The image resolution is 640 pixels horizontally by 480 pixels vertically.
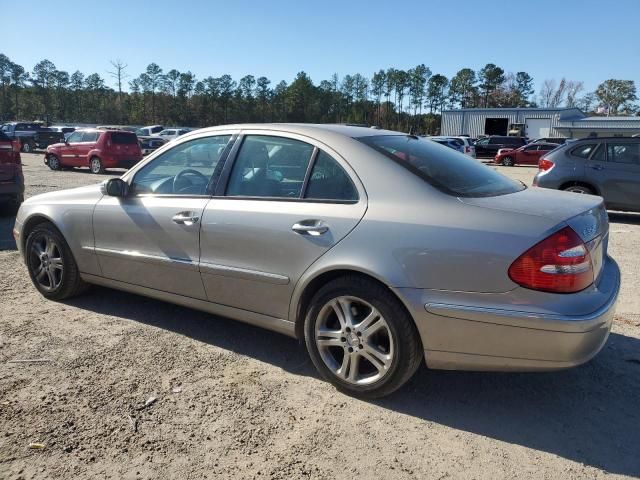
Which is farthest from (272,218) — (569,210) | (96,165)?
(96,165)

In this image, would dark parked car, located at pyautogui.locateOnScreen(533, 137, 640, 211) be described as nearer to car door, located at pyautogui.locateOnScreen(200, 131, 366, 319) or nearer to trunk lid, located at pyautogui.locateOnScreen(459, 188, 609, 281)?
trunk lid, located at pyautogui.locateOnScreen(459, 188, 609, 281)

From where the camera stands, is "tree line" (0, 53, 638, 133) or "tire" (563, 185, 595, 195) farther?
"tree line" (0, 53, 638, 133)

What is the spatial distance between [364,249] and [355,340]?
1.80 feet

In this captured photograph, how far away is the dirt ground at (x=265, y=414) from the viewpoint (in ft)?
8.18

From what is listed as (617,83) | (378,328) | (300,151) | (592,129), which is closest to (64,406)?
(378,328)

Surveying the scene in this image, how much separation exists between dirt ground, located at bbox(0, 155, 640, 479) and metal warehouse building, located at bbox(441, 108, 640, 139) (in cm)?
5686

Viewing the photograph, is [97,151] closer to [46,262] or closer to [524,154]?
[46,262]

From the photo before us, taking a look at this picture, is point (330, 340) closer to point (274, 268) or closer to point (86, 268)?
point (274, 268)

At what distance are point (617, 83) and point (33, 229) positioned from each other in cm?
12002

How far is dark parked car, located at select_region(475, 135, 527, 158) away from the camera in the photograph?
33688 mm

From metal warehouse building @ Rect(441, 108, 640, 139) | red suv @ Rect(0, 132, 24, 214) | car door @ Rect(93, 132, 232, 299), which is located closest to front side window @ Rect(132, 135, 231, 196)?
car door @ Rect(93, 132, 232, 299)

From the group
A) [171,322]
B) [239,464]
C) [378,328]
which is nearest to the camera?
[239,464]

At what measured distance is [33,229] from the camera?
187 inches

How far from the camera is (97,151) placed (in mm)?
19500
